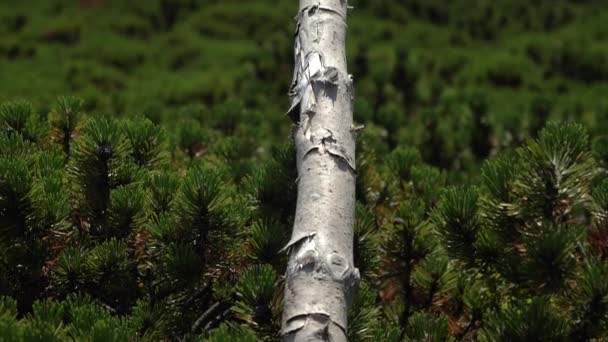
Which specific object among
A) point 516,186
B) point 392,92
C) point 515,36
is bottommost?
point 516,186

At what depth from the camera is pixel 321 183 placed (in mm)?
1987

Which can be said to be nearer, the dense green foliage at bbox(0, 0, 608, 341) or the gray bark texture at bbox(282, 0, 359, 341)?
the gray bark texture at bbox(282, 0, 359, 341)

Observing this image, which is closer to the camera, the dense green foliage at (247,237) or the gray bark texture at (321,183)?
the gray bark texture at (321,183)

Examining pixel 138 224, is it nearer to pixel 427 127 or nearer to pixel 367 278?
pixel 367 278

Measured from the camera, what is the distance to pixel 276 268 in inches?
85.8

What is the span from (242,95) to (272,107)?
0.52 meters

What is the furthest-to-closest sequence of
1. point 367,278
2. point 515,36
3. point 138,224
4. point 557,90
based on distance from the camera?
1. point 515,36
2. point 557,90
3. point 367,278
4. point 138,224

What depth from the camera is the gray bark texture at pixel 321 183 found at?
5.88 ft

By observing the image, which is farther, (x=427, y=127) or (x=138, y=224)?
(x=427, y=127)

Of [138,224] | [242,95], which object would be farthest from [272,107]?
[138,224]

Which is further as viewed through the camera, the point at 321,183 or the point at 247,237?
the point at 247,237

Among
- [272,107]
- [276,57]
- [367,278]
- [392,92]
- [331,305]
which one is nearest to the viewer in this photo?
[331,305]

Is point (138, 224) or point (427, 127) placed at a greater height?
point (427, 127)

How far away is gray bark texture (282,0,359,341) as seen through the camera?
1.79 meters
